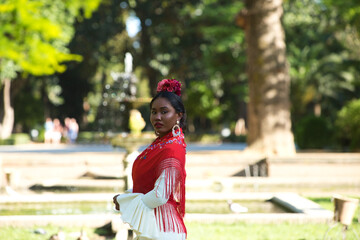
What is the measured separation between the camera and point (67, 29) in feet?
99.0

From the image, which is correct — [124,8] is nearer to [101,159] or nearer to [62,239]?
[101,159]

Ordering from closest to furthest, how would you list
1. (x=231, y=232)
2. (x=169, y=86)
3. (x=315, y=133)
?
(x=169, y=86) < (x=231, y=232) < (x=315, y=133)

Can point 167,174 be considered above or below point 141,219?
above

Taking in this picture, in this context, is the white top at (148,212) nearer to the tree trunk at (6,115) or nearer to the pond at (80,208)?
the pond at (80,208)

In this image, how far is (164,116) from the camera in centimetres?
307

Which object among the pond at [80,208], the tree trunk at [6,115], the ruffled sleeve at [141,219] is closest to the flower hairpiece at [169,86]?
the ruffled sleeve at [141,219]

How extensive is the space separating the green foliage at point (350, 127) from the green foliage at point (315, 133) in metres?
1.94

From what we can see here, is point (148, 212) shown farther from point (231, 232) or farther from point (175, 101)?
point (231, 232)

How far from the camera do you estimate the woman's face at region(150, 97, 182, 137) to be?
3076mm

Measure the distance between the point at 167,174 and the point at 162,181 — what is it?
0.05m

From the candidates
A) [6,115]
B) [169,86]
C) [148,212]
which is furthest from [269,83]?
[6,115]

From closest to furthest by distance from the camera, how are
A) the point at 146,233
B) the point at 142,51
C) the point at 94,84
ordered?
1. the point at 146,233
2. the point at 142,51
3. the point at 94,84

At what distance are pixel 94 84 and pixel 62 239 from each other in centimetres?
4381

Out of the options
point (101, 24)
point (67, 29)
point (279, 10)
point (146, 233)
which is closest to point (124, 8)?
point (101, 24)
